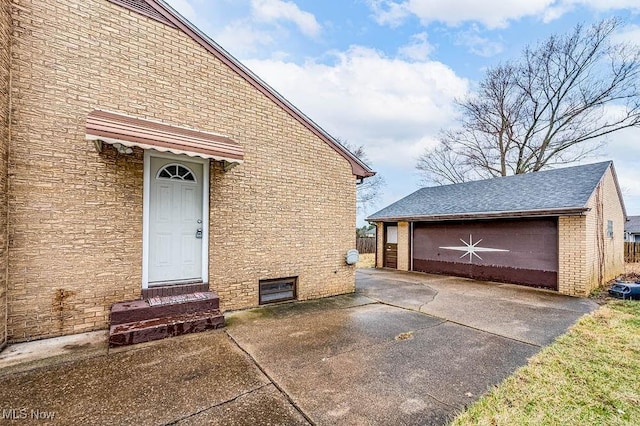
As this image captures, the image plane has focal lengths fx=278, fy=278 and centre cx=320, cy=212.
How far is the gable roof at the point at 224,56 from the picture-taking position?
16.0 feet

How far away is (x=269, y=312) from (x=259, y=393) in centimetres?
283

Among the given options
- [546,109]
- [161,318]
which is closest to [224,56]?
[161,318]

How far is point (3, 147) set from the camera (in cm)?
361

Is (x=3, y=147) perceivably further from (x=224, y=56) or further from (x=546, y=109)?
(x=546, y=109)

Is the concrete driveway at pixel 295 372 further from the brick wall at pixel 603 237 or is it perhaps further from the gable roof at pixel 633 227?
the gable roof at pixel 633 227

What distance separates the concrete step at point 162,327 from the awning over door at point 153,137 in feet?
8.40

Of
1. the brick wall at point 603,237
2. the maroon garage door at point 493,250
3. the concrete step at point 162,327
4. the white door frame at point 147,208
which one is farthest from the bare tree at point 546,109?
the concrete step at point 162,327

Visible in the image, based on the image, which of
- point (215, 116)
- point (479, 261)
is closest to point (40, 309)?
point (215, 116)

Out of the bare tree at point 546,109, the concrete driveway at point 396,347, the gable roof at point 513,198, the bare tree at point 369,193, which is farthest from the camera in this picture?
the bare tree at point 369,193

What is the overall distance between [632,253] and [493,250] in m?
13.3

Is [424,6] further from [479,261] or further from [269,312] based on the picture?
[269,312]

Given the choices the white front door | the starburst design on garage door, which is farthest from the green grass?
the starburst design on garage door

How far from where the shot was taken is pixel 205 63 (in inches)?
212

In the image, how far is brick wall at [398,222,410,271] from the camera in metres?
12.3
